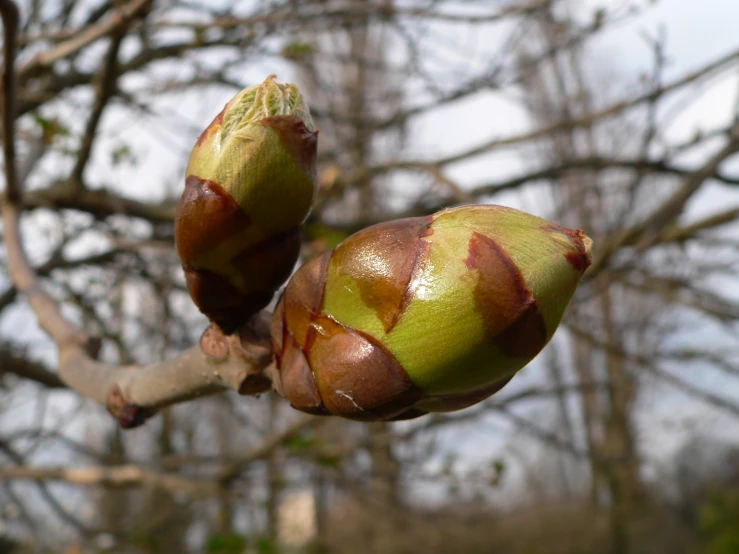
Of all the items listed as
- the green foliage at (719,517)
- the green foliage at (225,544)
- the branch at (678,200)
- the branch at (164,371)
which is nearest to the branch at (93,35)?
the branch at (164,371)

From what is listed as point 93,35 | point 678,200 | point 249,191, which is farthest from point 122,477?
point 678,200

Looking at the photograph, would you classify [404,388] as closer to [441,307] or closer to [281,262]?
[441,307]

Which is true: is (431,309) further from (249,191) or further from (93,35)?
(93,35)

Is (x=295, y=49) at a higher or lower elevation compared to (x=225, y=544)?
higher

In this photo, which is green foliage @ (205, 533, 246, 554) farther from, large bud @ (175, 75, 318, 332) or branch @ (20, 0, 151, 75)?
large bud @ (175, 75, 318, 332)

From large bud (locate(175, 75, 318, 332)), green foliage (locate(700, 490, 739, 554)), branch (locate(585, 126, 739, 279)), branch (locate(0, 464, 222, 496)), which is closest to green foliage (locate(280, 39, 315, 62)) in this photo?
branch (locate(585, 126, 739, 279))

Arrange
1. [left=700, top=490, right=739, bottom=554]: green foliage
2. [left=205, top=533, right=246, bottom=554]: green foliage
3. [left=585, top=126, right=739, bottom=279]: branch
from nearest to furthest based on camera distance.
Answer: [left=585, top=126, right=739, bottom=279]: branch < [left=205, top=533, right=246, bottom=554]: green foliage < [left=700, top=490, right=739, bottom=554]: green foliage
